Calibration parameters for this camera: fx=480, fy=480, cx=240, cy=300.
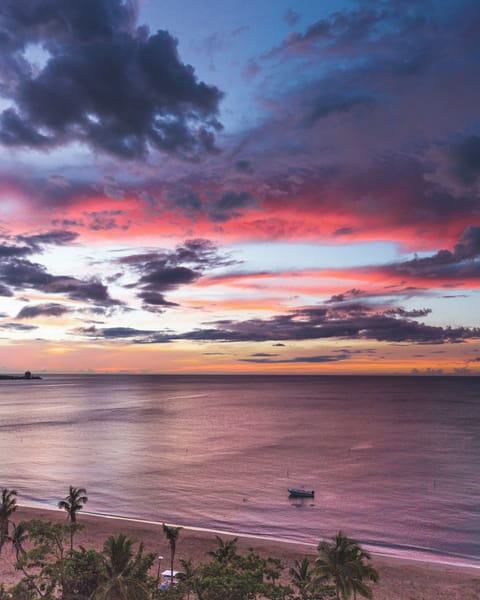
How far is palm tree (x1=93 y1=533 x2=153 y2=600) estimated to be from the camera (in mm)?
30000

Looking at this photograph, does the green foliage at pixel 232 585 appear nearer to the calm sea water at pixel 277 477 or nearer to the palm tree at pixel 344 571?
the palm tree at pixel 344 571

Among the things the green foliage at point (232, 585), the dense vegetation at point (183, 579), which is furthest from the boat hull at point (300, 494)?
the green foliage at point (232, 585)

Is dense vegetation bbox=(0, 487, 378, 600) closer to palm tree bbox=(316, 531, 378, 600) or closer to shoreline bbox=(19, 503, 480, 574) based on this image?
palm tree bbox=(316, 531, 378, 600)

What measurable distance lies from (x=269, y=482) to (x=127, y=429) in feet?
300

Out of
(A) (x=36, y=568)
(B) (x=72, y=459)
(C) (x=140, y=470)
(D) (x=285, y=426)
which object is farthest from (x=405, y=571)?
(D) (x=285, y=426)

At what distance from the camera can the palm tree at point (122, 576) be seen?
98.4 feet

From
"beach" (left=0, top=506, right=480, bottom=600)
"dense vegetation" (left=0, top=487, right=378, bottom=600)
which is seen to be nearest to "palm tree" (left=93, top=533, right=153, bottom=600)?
"dense vegetation" (left=0, top=487, right=378, bottom=600)

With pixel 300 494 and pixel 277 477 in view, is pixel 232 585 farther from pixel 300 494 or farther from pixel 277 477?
pixel 277 477

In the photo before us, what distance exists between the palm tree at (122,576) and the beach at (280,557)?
61.4 feet

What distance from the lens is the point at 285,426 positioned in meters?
178

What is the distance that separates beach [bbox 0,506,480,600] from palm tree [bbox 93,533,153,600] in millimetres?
18719

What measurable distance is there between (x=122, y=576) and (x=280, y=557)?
29.4m

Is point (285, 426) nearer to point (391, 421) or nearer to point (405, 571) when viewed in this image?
point (391, 421)

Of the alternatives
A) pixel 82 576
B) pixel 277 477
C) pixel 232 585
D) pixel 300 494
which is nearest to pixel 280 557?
pixel 232 585
